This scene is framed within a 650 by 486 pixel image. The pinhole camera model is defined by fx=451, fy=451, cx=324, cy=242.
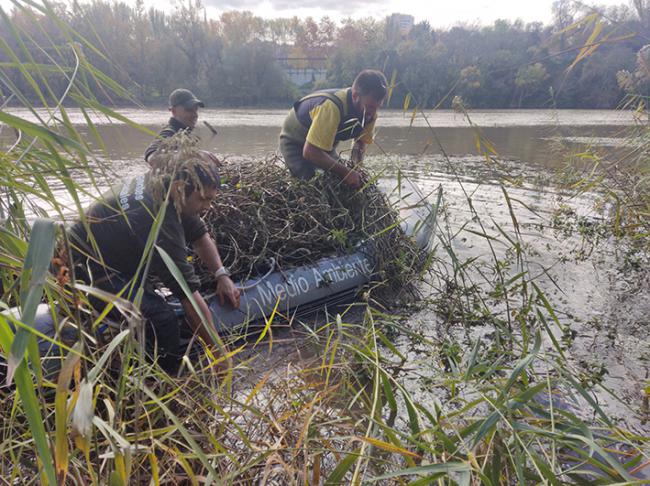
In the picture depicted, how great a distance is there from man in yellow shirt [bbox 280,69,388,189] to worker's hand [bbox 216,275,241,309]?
1.54m

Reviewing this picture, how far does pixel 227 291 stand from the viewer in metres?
3.02

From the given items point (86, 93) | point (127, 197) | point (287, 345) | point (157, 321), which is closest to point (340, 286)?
point (287, 345)

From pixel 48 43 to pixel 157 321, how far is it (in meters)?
1.70

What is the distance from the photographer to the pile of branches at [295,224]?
3668 mm

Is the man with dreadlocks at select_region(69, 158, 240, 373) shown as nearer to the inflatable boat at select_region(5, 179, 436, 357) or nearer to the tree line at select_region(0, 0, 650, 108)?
the inflatable boat at select_region(5, 179, 436, 357)

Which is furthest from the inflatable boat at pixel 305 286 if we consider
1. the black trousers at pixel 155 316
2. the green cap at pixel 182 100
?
the green cap at pixel 182 100

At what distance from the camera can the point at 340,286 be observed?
12.6 ft

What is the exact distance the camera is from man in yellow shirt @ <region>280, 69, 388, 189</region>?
14.0 feet

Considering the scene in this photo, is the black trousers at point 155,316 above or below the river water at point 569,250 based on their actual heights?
above

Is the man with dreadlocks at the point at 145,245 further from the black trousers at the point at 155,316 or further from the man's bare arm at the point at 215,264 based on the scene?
the man's bare arm at the point at 215,264

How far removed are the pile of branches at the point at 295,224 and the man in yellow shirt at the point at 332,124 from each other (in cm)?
18

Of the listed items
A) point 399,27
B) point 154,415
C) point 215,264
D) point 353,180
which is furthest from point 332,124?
point 399,27

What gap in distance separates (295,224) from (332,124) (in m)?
1.10

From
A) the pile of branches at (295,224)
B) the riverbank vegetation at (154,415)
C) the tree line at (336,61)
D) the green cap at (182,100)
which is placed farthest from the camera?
the tree line at (336,61)
